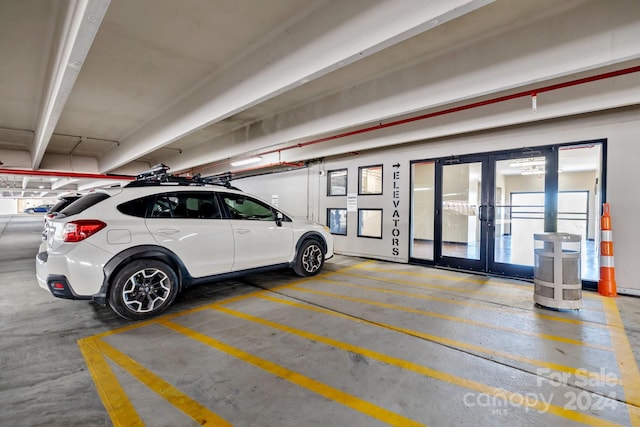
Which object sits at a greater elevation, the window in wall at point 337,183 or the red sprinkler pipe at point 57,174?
the red sprinkler pipe at point 57,174

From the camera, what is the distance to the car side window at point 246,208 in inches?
167

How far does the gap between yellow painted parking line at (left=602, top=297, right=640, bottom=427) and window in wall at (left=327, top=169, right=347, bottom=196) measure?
542 cm

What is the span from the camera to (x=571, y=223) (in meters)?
11.1

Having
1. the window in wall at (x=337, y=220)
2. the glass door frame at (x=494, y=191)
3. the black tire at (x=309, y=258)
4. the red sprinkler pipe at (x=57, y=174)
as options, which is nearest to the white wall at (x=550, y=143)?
the glass door frame at (x=494, y=191)

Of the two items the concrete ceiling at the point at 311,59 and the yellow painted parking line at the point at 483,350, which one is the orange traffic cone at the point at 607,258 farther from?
the yellow painted parking line at the point at 483,350

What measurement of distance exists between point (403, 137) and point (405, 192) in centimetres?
142

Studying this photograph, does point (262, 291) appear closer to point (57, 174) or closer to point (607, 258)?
point (607, 258)

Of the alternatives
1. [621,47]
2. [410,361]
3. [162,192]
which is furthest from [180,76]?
[621,47]

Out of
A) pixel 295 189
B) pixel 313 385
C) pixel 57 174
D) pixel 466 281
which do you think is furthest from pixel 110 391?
pixel 57 174

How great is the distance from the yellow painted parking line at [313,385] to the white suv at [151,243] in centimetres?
88

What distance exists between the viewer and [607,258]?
4.19 metres

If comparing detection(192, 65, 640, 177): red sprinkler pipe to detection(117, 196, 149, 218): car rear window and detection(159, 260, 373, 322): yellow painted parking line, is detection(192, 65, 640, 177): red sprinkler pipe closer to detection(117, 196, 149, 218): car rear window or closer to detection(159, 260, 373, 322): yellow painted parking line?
detection(159, 260, 373, 322): yellow painted parking line

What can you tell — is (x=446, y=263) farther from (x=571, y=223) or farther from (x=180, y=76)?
(x=571, y=223)

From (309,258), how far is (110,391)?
138 inches
